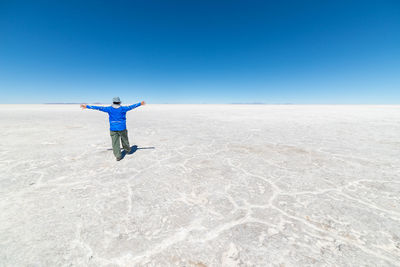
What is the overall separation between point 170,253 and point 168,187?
1.32 meters

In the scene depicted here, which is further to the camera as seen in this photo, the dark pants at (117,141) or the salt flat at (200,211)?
the dark pants at (117,141)

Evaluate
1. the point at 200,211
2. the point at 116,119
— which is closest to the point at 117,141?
the point at 116,119

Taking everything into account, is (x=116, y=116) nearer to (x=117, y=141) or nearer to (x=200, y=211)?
(x=117, y=141)

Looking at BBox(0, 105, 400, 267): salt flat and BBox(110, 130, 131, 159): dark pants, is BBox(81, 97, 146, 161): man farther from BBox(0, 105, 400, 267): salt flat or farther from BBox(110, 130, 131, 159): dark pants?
BBox(0, 105, 400, 267): salt flat

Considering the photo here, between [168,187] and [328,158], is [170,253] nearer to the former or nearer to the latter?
[168,187]

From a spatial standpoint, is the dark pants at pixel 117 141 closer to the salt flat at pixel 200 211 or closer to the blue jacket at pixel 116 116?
the blue jacket at pixel 116 116

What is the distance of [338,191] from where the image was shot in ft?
8.87

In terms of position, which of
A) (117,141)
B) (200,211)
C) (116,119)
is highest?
(116,119)

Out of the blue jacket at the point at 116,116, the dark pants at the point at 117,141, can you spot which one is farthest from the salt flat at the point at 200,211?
the blue jacket at the point at 116,116

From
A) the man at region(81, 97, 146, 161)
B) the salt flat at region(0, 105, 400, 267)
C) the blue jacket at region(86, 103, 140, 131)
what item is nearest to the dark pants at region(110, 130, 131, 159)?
the man at region(81, 97, 146, 161)

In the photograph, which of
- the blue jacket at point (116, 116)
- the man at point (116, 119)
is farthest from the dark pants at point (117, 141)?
the blue jacket at point (116, 116)

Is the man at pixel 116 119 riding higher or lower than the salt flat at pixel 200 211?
higher

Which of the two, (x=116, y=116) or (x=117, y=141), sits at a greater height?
(x=116, y=116)

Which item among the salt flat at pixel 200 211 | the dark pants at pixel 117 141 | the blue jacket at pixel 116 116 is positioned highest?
the blue jacket at pixel 116 116
